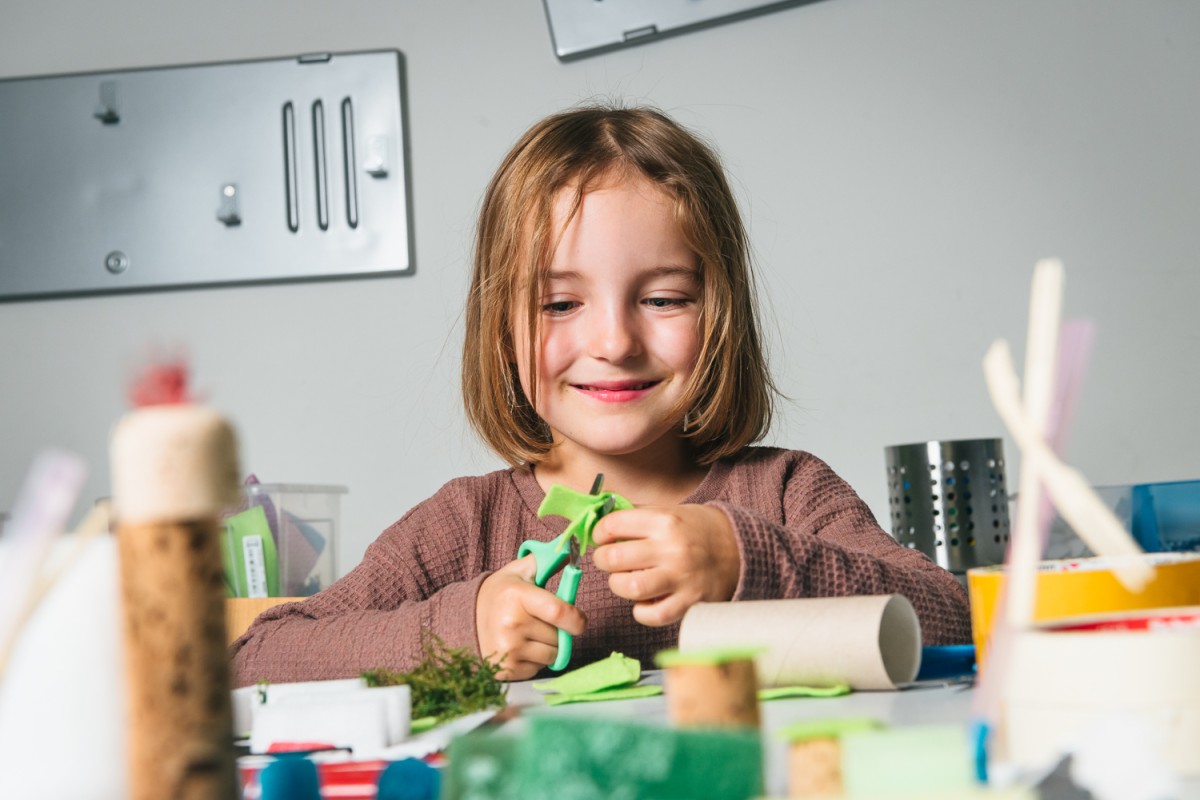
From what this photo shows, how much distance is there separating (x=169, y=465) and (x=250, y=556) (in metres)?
1.23

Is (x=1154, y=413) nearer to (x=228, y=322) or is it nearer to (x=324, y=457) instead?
(x=324, y=457)

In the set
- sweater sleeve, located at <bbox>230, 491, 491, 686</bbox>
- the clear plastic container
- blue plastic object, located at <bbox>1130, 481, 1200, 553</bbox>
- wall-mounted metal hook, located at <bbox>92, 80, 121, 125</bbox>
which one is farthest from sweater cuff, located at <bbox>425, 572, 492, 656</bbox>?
wall-mounted metal hook, located at <bbox>92, 80, 121, 125</bbox>

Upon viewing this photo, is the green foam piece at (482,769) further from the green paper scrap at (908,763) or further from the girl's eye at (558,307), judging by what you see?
the girl's eye at (558,307)

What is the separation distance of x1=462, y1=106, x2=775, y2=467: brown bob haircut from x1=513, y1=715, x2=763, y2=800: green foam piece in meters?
0.83

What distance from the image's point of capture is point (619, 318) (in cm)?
101

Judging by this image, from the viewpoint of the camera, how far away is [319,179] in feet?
5.82

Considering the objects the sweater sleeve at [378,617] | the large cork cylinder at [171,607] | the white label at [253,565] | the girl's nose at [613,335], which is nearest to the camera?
the large cork cylinder at [171,607]

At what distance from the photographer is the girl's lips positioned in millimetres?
1048

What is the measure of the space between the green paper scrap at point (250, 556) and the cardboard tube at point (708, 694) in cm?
118

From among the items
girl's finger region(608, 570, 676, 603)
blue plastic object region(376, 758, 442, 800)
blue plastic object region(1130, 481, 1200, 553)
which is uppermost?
blue plastic object region(376, 758, 442, 800)

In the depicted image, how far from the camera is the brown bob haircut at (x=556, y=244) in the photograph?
3.45 feet

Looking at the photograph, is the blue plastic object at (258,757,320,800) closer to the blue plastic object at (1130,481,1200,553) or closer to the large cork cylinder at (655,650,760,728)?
the large cork cylinder at (655,650,760,728)

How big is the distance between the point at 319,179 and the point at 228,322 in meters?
0.25

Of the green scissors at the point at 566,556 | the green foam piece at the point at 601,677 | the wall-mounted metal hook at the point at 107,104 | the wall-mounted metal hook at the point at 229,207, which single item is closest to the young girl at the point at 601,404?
the green scissors at the point at 566,556
